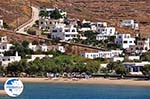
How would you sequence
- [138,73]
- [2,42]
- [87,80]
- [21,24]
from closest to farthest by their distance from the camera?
[87,80] < [138,73] < [2,42] < [21,24]

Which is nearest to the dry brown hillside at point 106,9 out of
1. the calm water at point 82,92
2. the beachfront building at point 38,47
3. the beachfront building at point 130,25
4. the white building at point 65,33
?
the beachfront building at point 130,25

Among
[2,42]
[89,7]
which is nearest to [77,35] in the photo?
[2,42]

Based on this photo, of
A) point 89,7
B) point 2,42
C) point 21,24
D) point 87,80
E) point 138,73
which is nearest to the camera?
point 87,80

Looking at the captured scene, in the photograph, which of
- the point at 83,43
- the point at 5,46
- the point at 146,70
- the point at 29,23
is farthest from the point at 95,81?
the point at 29,23

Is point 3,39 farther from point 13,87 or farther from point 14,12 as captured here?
point 13,87

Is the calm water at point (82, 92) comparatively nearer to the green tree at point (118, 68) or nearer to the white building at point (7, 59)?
the green tree at point (118, 68)

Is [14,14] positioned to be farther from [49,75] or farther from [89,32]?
[49,75]
